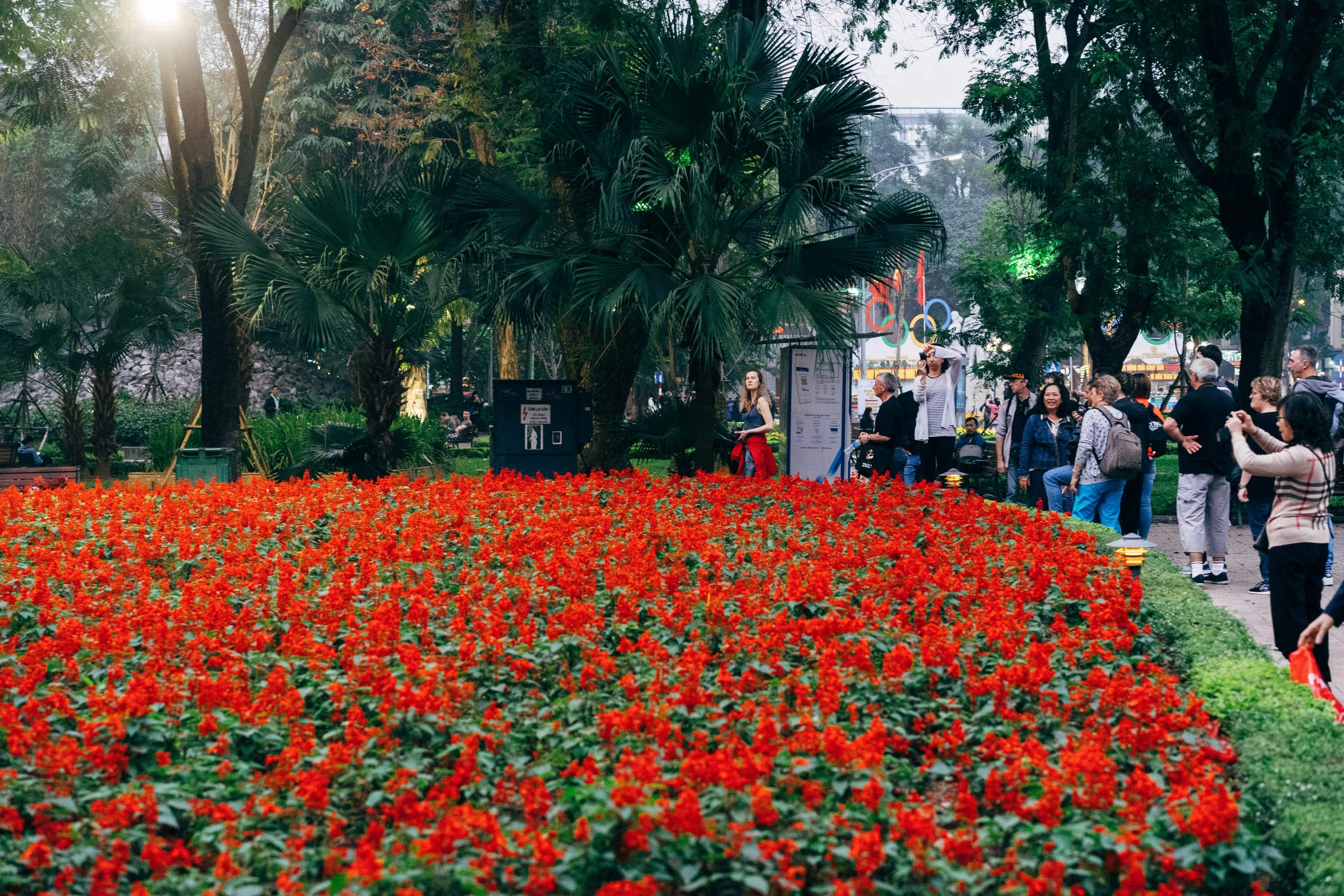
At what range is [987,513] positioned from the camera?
9.21m

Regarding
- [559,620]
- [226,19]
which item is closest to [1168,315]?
[226,19]

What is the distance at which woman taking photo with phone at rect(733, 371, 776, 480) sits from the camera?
12602 mm

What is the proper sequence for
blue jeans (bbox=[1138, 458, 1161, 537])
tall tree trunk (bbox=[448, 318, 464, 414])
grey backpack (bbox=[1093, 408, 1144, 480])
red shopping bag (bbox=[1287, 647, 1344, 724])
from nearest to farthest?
red shopping bag (bbox=[1287, 647, 1344, 724]) < grey backpack (bbox=[1093, 408, 1144, 480]) < blue jeans (bbox=[1138, 458, 1161, 537]) < tall tree trunk (bbox=[448, 318, 464, 414])

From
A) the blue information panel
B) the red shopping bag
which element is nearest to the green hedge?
the red shopping bag

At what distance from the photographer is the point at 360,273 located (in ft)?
42.3

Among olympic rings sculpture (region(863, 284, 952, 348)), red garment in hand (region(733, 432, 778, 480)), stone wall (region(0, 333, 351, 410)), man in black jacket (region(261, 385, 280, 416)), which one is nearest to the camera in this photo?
red garment in hand (region(733, 432, 778, 480))

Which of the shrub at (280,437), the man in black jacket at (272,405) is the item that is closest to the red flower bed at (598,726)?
the shrub at (280,437)

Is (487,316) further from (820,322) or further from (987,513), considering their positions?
(987,513)

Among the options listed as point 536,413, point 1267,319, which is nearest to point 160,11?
point 536,413

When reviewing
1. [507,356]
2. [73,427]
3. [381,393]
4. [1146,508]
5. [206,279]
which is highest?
[206,279]

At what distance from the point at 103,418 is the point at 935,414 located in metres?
13.6

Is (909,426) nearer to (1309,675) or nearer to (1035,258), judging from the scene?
(1035,258)

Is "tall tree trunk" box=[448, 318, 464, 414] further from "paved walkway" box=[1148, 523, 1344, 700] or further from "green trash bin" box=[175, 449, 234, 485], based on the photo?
"paved walkway" box=[1148, 523, 1344, 700]

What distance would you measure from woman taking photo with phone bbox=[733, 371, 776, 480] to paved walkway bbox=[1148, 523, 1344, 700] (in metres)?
4.00
